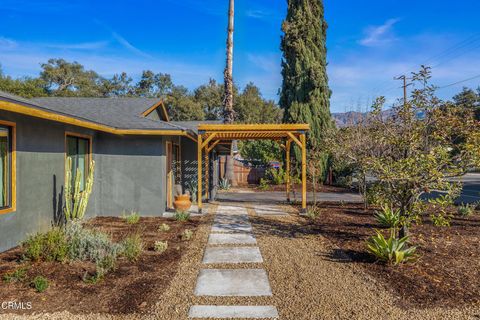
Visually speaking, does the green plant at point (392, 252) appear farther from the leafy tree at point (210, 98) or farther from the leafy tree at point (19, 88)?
the leafy tree at point (210, 98)

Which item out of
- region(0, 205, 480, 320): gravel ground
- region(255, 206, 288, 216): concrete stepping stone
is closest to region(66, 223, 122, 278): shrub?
region(0, 205, 480, 320): gravel ground

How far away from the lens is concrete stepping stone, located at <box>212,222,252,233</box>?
8.32 m

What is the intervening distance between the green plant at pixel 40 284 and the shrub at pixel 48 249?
0.90m

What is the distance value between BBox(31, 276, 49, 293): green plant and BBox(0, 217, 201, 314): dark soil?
0.06m

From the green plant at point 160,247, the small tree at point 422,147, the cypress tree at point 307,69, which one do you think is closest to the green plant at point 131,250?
the green plant at point 160,247

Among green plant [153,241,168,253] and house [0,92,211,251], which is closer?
house [0,92,211,251]

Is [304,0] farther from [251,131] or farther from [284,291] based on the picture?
[284,291]

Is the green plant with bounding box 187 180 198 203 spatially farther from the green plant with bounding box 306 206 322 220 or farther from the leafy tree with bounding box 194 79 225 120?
the leafy tree with bounding box 194 79 225 120

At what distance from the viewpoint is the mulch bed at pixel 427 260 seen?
4.36 meters

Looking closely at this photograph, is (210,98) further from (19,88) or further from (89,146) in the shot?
(89,146)

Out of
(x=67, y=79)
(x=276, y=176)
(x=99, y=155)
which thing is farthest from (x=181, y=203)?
(x=67, y=79)

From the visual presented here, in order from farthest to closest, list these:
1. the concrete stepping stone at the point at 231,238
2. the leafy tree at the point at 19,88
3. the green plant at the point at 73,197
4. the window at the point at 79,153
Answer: the leafy tree at the point at 19,88 → the window at the point at 79,153 → the green plant at the point at 73,197 → the concrete stepping stone at the point at 231,238

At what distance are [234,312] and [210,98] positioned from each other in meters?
39.9

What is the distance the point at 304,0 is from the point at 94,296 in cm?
2050
